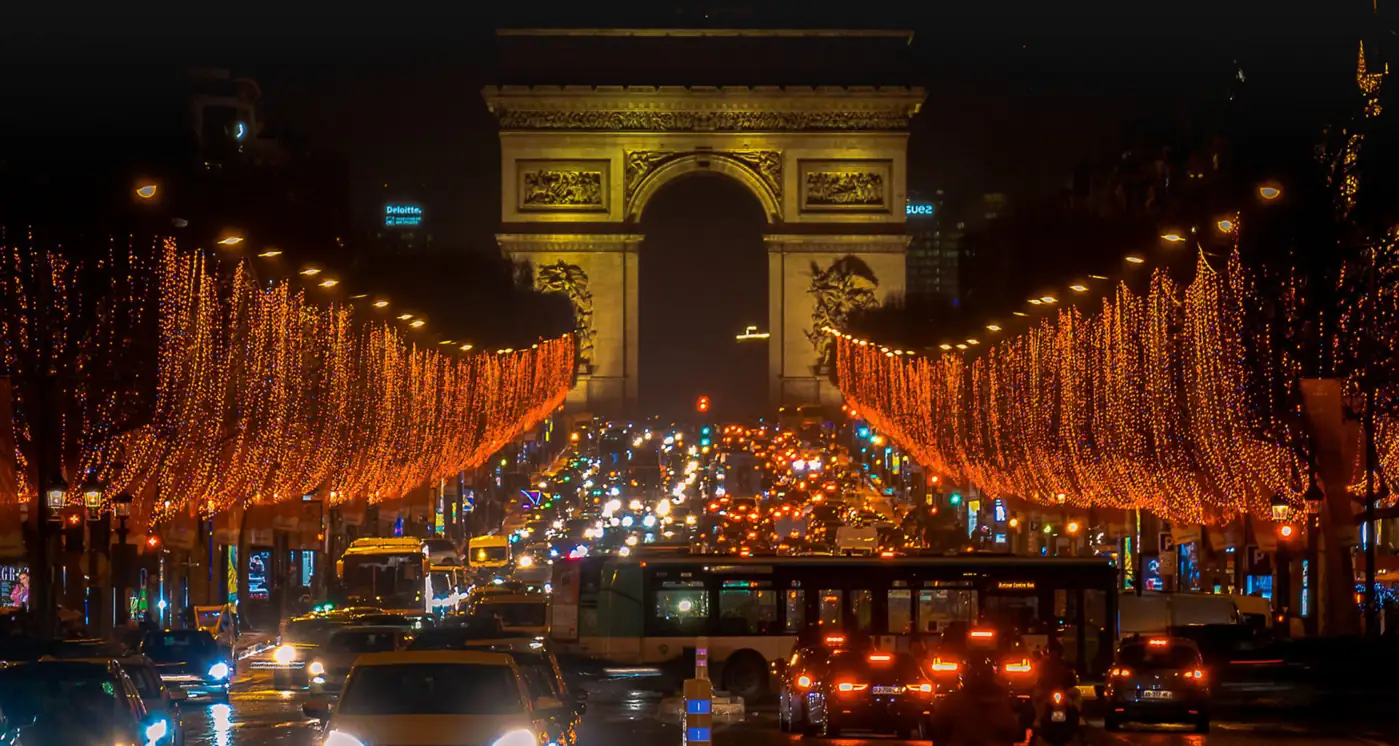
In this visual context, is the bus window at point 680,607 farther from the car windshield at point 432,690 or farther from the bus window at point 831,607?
the car windshield at point 432,690

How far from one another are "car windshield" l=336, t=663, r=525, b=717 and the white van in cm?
2230

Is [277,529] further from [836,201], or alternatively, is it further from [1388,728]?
[836,201]

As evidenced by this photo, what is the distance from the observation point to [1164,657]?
105 feet

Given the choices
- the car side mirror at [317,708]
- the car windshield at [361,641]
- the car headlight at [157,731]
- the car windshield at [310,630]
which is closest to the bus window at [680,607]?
the car windshield at [310,630]

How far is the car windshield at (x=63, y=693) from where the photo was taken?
800 inches

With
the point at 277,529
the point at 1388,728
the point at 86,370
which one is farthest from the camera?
the point at 277,529

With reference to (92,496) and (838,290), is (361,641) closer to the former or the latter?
(92,496)

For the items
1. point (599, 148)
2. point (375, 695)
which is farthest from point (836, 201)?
point (375, 695)

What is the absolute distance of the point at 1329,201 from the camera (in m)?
44.1

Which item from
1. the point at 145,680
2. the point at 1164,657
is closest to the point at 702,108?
the point at 1164,657

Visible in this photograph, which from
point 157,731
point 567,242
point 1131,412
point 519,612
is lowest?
point 519,612

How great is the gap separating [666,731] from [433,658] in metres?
13.1

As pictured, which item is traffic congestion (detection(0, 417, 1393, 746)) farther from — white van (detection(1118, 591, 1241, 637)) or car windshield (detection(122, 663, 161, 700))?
white van (detection(1118, 591, 1241, 637))

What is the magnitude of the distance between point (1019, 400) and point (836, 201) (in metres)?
57.9
